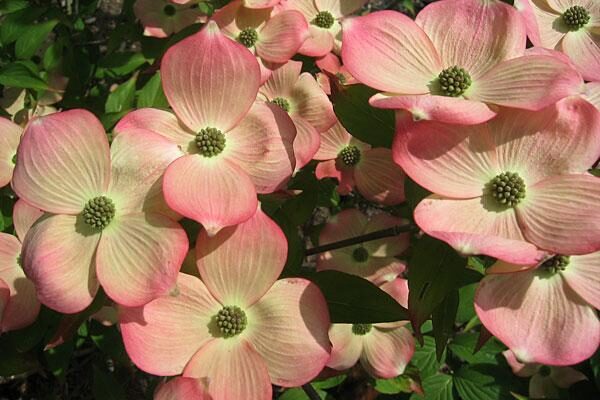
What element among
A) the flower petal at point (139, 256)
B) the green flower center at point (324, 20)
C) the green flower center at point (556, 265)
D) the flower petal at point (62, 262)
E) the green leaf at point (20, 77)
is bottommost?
the green leaf at point (20, 77)

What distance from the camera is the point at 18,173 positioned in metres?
0.83

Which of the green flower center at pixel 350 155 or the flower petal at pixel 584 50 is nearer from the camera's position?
the flower petal at pixel 584 50

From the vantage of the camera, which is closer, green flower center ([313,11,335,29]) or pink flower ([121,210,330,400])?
pink flower ([121,210,330,400])

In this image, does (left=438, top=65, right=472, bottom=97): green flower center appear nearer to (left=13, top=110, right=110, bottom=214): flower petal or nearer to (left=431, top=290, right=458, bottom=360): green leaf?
(left=431, top=290, right=458, bottom=360): green leaf

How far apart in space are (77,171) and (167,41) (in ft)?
3.22

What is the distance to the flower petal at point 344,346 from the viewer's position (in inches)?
53.3

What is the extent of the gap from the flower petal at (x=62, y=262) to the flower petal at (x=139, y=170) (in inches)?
2.9

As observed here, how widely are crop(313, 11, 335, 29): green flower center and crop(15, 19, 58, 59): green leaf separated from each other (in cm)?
75

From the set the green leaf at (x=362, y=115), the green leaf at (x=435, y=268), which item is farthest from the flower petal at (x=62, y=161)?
the green leaf at (x=435, y=268)

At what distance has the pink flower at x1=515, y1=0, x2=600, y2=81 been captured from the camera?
115 centimetres

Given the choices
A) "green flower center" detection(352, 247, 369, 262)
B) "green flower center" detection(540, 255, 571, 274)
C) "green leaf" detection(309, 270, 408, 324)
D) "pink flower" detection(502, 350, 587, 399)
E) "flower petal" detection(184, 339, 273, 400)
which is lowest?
"pink flower" detection(502, 350, 587, 399)

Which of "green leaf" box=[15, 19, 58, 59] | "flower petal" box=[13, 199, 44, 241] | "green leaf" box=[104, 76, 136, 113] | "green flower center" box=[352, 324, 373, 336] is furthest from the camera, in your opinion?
"green leaf" box=[15, 19, 58, 59]

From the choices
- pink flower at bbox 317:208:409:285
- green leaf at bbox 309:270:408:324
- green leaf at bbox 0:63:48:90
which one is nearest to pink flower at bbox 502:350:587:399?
pink flower at bbox 317:208:409:285

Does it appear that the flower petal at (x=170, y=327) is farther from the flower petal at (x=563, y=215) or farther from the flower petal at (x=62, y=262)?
the flower petal at (x=563, y=215)
